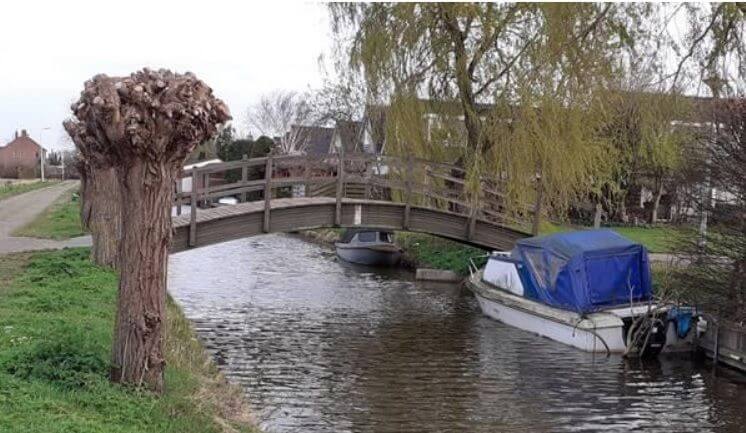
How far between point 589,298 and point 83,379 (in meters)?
11.7

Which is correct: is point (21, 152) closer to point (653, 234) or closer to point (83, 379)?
point (653, 234)

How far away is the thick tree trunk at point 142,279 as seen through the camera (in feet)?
26.2

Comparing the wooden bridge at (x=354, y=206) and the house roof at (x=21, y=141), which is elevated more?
the house roof at (x=21, y=141)

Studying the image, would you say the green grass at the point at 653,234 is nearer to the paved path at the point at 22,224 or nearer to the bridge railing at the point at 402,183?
the bridge railing at the point at 402,183

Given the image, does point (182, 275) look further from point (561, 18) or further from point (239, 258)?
point (561, 18)

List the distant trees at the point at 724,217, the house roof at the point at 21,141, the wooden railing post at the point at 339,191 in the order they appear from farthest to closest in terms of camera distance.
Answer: the house roof at the point at 21,141 < the wooden railing post at the point at 339,191 < the distant trees at the point at 724,217

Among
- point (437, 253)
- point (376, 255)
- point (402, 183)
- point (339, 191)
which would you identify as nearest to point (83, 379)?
point (339, 191)

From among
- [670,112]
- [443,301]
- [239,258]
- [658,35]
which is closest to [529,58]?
[658,35]

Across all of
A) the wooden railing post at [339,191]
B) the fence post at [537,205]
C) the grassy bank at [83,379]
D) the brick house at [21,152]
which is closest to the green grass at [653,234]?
the fence post at [537,205]

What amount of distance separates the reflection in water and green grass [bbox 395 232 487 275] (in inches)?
142

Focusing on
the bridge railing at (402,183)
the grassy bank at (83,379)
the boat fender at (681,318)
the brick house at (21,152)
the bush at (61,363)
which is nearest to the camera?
the grassy bank at (83,379)

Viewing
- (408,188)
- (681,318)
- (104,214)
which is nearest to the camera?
(104,214)

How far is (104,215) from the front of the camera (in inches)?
619

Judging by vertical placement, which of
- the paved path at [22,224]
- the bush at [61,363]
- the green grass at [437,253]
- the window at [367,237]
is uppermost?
the bush at [61,363]
